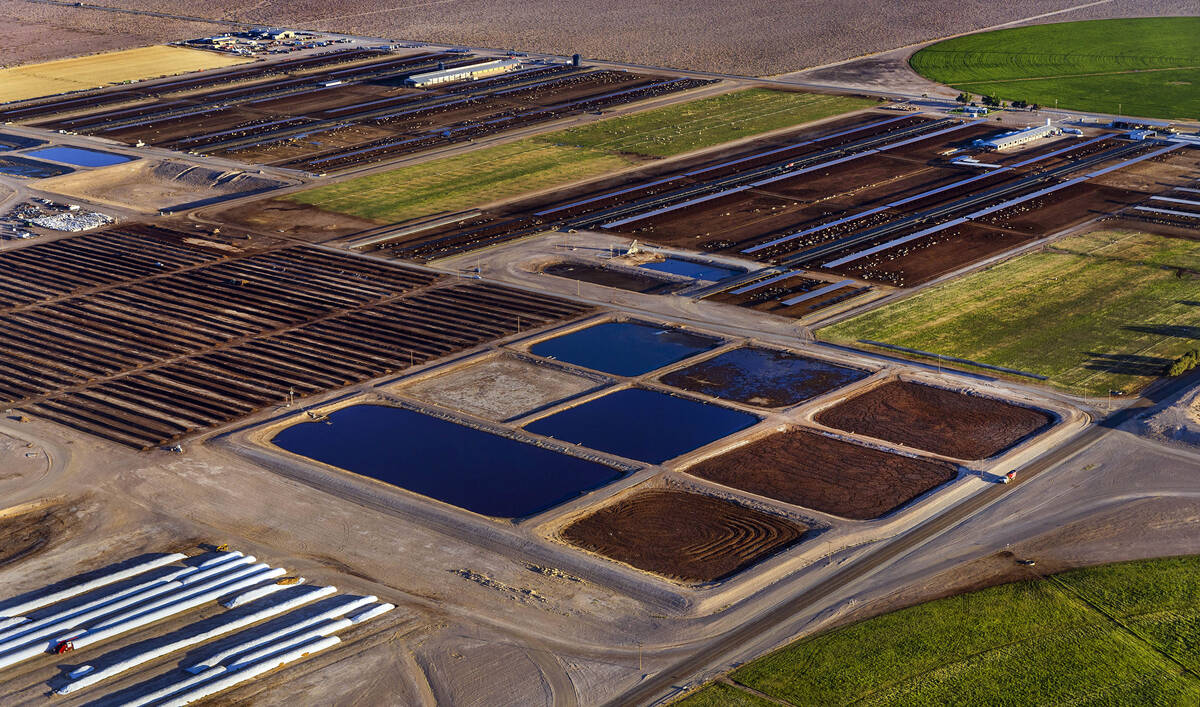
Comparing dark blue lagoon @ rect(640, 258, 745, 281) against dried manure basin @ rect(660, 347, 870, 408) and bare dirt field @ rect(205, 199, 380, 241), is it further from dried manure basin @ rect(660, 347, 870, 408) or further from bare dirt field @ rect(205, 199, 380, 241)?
bare dirt field @ rect(205, 199, 380, 241)

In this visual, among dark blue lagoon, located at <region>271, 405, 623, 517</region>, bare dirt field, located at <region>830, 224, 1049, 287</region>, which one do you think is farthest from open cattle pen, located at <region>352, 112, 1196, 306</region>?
dark blue lagoon, located at <region>271, 405, 623, 517</region>

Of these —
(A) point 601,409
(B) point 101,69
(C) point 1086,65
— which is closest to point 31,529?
(A) point 601,409

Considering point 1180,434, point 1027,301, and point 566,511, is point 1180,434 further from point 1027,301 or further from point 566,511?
point 566,511

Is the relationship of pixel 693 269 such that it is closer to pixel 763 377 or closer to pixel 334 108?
pixel 763 377

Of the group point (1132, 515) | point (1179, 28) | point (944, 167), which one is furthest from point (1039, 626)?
point (1179, 28)

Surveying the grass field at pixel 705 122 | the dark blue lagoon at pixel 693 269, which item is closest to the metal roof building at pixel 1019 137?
the grass field at pixel 705 122
